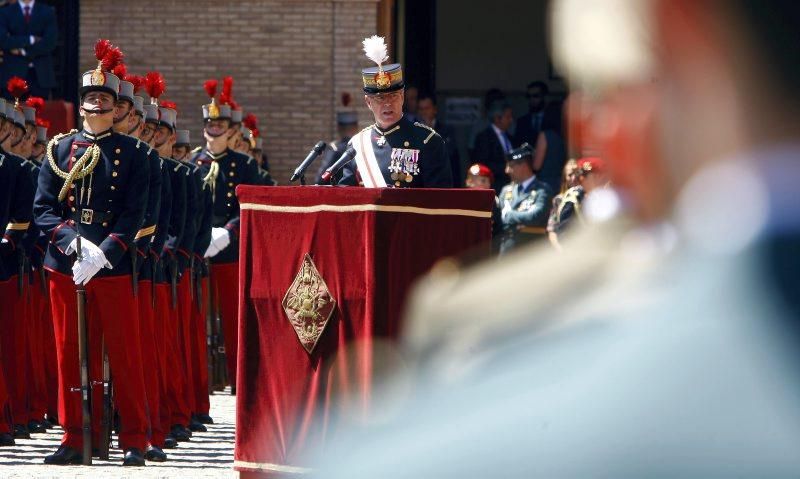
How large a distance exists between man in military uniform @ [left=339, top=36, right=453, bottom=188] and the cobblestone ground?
5.63 ft

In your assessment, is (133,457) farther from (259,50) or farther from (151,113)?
(259,50)

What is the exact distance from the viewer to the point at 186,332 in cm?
1137

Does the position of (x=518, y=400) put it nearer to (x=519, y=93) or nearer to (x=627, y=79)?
(x=627, y=79)

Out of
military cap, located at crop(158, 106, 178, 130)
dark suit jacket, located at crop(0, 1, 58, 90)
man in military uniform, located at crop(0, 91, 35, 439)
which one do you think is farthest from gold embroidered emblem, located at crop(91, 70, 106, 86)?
dark suit jacket, located at crop(0, 1, 58, 90)

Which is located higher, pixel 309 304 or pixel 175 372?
pixel 309 304

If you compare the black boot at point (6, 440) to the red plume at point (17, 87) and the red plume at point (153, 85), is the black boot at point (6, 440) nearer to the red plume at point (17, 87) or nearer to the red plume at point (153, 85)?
the red plume at point (153, 85)

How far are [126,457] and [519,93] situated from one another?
14303mm

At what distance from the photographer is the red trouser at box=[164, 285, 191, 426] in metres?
10.7

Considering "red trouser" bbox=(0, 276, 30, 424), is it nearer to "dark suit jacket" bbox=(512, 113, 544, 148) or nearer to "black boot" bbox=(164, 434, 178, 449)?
"black boot" bbox=(164, 434, 178, 449)

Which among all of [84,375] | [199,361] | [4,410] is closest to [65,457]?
[84,375]

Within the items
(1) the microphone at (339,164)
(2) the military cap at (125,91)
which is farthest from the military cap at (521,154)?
(1) the microphone at (339,164)

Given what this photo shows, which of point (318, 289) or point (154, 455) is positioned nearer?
point (318, 289)

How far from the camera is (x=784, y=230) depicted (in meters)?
1.61

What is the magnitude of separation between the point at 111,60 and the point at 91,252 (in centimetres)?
127
